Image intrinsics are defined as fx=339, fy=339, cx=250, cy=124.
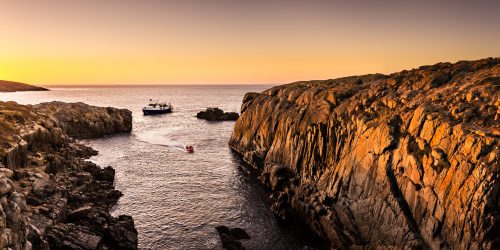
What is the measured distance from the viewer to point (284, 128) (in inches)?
2640

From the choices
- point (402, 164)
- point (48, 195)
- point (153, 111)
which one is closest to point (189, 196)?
point (48, 195)

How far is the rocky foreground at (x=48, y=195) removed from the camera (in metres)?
24.7

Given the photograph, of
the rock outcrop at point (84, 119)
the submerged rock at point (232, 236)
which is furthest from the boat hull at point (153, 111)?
the submerged rock at point (232, 236)

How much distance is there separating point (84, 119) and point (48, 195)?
79.8 meters

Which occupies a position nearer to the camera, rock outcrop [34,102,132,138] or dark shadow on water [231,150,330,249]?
dark shadow on water [231,150,330,249]

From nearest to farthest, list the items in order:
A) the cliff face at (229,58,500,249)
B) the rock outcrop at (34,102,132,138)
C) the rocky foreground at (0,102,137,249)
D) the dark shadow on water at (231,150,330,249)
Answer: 1. the rocky foreground at (0,102,137,249)
2. the cliff face at (229,58,500,249)
3. the dark shadow on water at (231,150,330,249)
4. the rock outcrop at (34,102,132,138)

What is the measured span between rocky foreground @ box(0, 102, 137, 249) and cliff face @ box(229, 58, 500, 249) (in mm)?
24174

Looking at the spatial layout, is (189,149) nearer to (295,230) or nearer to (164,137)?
(164,137)

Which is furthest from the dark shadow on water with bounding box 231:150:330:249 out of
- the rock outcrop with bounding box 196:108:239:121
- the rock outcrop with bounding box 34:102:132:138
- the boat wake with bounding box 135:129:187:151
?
the rock outcrop with bounding box 196:108:239:121

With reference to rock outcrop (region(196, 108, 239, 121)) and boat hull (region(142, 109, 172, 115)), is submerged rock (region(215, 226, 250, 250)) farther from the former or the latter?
boat hull (region(142, 109, 172, 115))

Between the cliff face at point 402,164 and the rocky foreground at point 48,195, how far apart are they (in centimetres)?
2417

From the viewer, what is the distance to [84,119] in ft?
361

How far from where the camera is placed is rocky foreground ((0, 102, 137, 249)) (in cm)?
2470

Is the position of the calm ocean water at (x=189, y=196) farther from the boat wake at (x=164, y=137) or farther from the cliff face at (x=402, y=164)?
the cliff face at (x=402, y=164)
